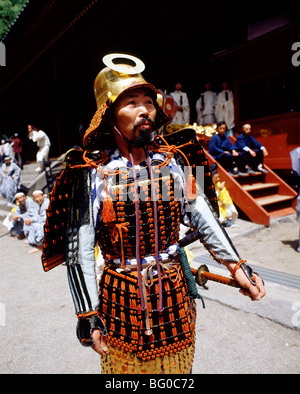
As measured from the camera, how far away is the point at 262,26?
1002 centimetres

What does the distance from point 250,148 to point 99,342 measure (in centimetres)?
766

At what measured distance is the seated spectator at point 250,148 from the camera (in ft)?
26.7

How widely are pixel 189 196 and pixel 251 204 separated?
19.2 ft

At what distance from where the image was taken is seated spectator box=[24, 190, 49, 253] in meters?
6.77

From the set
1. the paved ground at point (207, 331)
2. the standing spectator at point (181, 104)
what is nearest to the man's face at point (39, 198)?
the paved ground at point (207, 331)

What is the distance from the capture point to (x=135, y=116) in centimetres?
155

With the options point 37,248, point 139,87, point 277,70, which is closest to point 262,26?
point 277,70

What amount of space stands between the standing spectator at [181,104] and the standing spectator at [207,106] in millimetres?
492

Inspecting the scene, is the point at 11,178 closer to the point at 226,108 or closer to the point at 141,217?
the point at 226,108

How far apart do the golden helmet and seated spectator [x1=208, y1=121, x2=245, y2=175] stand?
6540mm
